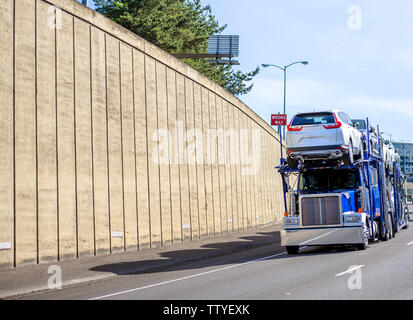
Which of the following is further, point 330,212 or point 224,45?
point 224,45

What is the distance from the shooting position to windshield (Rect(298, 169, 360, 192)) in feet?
61.3

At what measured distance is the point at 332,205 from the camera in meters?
17.7

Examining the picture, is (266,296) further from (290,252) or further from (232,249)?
(232,249)

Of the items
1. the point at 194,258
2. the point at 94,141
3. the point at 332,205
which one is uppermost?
the point at 94,141

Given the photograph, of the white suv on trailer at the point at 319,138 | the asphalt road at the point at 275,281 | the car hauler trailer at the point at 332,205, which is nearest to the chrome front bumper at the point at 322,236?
the car hauler trailer at the point at 332,205

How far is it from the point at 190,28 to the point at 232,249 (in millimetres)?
33078

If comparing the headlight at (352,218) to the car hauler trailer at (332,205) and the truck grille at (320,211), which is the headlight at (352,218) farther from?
the truck grille at (320,211)

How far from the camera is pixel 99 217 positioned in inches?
736

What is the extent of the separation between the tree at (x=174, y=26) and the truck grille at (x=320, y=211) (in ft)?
82.2

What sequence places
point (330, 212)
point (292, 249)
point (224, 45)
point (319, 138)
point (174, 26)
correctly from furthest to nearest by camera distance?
point (174, 26) < point (224, 45) < point (292, 249) < point (319, 138) < point (330, 212)

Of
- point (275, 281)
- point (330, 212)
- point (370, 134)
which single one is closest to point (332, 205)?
point (330, 212)

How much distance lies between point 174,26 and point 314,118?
28086 mm

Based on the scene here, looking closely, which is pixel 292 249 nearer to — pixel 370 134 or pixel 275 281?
pixel 370 134
